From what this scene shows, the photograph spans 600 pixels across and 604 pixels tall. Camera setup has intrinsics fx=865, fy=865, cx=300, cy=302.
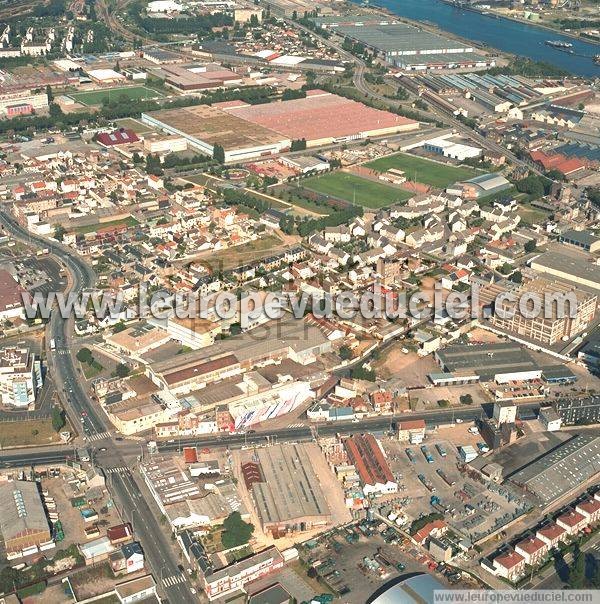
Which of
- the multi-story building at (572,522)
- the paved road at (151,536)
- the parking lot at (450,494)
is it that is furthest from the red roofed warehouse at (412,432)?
the paved road at (151,536)

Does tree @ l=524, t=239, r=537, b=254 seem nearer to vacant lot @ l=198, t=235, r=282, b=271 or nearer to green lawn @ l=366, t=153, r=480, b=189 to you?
green lawn @ l=366, t=153, r=480, b=189

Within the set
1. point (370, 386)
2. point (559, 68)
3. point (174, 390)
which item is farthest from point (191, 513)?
point (559, 68)

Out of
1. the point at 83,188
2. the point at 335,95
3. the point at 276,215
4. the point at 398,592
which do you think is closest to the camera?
the point at 398,592

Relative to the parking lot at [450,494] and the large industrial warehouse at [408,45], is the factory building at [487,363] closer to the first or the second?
the parking lot at [450,494]

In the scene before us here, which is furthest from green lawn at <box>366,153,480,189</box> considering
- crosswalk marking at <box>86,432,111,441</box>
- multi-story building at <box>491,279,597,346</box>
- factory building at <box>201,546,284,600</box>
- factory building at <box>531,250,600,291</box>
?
factory building at <box>201,546,284,600</box>

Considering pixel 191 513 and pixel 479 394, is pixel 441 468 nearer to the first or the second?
pixel 479 394

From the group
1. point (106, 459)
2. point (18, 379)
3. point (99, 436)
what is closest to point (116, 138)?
point (18, 379)

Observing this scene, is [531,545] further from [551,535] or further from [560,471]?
[560,471]
